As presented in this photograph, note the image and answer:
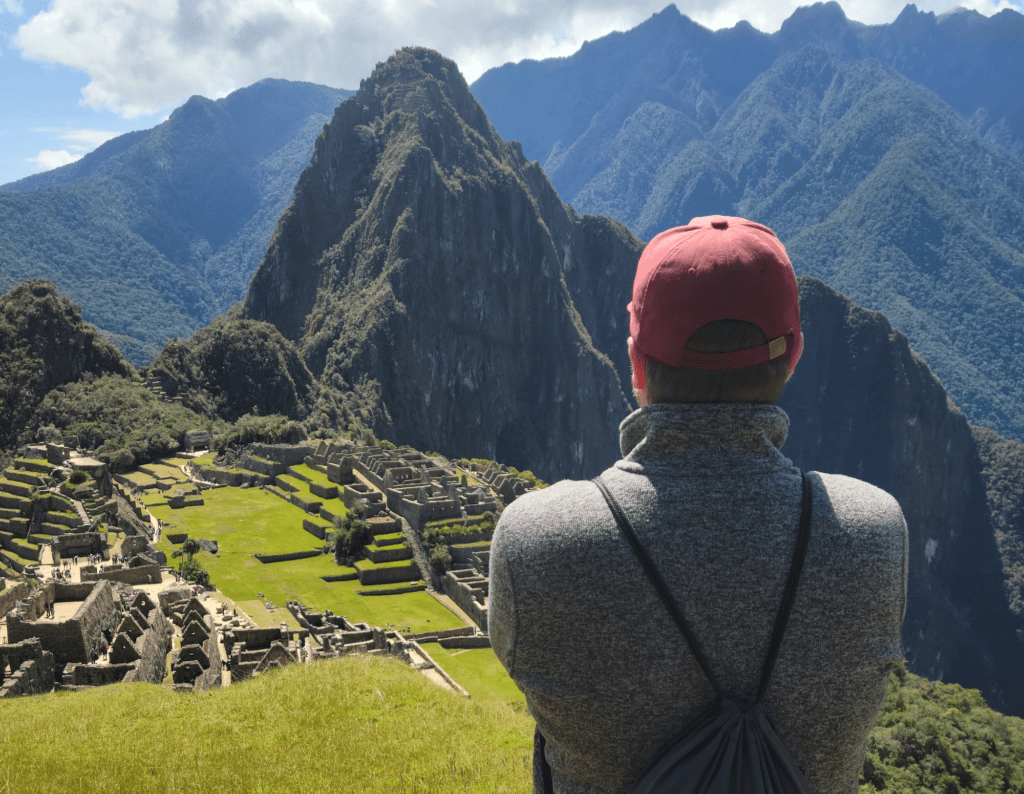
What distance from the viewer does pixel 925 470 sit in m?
140

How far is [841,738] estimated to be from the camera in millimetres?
2379

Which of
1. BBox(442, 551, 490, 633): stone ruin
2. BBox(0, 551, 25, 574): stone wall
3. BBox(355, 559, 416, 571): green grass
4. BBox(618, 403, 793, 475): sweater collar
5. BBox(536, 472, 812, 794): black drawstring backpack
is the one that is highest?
BBox(618, 403, 793, 475): sweater collar

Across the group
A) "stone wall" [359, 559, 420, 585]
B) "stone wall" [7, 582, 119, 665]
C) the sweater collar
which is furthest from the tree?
the sweater collar

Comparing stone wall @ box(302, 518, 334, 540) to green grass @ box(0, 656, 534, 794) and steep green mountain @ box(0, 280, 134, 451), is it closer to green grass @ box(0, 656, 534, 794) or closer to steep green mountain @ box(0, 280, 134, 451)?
green grass @ box(0, 656, 534, 794)

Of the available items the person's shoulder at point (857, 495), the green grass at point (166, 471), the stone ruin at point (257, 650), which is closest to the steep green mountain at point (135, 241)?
the green grass at point (166, 471)

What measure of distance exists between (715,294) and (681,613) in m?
0.92

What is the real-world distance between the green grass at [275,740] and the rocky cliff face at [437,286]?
329 feet

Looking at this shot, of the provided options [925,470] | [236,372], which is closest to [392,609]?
[236,372]

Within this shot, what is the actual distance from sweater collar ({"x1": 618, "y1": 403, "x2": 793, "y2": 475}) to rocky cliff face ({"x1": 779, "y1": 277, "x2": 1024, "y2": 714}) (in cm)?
10797

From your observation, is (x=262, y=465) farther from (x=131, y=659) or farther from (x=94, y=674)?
(x=94, y=674)

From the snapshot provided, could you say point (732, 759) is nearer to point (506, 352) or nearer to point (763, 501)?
point (763, 501)

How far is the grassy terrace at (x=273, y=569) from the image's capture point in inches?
1123

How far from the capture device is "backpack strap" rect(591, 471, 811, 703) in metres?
2.22

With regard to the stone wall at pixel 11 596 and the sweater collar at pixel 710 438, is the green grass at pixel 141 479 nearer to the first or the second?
the stone wall at pixel 11 596
